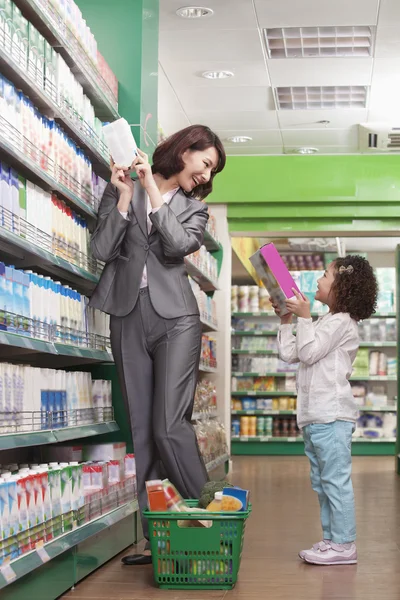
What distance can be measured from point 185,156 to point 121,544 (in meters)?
1.65

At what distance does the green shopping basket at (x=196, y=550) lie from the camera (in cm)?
305

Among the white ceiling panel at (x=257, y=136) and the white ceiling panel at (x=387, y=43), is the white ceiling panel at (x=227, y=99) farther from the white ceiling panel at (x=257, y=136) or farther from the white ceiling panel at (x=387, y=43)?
the white ceiling panel at (x=387, y=43)

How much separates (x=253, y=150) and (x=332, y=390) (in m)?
5.98

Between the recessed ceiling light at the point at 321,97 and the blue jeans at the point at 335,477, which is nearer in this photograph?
the blue jeans at the point at 335,477

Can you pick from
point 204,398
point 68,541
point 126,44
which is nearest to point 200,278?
point 204,398

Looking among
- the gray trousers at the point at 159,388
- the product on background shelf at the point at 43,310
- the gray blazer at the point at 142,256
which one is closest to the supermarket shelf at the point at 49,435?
the gray trousers at the point at 159,388

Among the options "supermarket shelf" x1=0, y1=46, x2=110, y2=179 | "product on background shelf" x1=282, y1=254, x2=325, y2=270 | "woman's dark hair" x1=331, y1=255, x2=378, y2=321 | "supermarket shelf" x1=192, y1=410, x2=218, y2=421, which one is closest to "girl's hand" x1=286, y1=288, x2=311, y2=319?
"woman's dark hair" x1=331, y1=255, x2=378, y2=321

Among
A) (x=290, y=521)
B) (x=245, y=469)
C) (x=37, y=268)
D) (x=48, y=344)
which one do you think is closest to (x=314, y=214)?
(x=245, y=469)

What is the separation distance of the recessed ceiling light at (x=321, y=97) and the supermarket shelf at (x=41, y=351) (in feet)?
14.5

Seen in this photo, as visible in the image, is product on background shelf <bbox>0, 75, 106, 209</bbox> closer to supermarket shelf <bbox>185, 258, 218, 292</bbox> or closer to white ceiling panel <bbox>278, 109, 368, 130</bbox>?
supermarket shelf <bbox>185, 258, 218, 292</bbox>

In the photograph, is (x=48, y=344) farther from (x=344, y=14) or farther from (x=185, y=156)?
(x=344, y=14)

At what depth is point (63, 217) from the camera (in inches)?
136

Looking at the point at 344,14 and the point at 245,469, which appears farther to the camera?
the point at 245,469

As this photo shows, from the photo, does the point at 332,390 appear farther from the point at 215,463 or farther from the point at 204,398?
the point at 204,398
